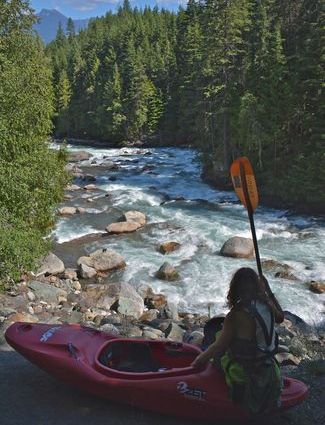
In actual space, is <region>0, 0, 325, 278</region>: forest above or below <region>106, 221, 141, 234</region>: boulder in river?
above

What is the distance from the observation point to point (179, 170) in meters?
35.2

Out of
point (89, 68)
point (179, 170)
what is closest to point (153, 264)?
point (179, 170)

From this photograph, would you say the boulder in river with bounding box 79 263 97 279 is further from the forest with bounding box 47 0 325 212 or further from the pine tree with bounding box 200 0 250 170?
the pine tree with bounding box 200 0 250 170

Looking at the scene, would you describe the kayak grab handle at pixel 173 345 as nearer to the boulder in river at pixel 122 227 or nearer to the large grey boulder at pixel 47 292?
the large grey boulder at pixel 47 292

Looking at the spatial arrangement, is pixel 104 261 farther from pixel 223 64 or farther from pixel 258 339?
pixel 223 64

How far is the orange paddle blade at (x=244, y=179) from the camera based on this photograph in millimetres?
6051

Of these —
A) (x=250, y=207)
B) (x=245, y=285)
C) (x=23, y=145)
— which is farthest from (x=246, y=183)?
(x=23, y=145)

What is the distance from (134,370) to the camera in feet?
18.6

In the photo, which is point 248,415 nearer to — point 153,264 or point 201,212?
point 153,264

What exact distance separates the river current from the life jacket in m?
8.71

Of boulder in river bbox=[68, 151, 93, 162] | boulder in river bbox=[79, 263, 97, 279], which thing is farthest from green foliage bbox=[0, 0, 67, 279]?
boulder in river bbox=[68, 151, 93, 162]

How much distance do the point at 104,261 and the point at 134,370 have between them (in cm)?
1051

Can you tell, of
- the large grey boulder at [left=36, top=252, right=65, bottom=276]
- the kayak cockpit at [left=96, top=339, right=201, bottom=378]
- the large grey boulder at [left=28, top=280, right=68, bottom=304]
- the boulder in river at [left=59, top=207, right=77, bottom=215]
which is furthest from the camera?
the boulder in river at [left=59, top=207, right=77, bottom=215]

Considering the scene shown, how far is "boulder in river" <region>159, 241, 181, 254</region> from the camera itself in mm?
17812
